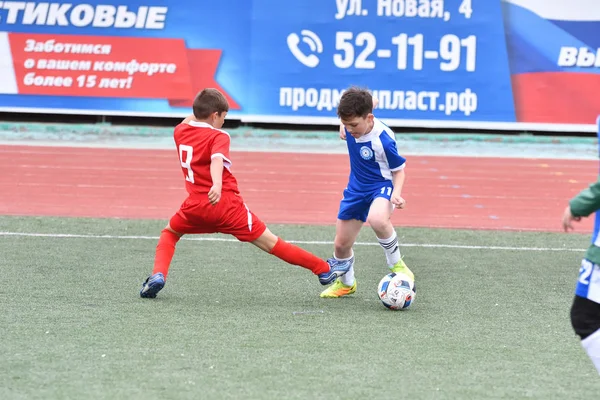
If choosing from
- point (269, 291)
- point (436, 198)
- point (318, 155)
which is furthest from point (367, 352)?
point (318, 155)

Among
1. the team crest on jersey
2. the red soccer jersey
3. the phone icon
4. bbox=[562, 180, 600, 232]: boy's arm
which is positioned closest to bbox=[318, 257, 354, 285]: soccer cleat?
the team crest on jersey

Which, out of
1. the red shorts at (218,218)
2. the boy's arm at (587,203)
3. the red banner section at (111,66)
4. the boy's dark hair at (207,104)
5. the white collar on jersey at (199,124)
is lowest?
the red banner section at (111,66)

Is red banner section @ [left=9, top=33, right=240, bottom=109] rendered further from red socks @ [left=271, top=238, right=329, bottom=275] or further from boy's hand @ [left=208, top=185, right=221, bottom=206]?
boy's hand @ [left=208, top=185, right=221, bottom=206]

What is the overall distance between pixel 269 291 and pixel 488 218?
4793 millimetres

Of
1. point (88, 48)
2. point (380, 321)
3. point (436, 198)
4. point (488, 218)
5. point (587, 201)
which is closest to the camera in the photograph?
point (587, 201)

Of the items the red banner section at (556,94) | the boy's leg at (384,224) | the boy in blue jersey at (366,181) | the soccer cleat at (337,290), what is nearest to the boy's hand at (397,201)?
the boy in blue jersey at (366,181)

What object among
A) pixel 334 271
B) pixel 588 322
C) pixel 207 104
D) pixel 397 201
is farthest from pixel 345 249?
pixel 588 322

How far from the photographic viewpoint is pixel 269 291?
684 centimetres

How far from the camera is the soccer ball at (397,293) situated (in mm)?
6281

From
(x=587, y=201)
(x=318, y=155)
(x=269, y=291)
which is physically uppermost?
(x=587, y=201)

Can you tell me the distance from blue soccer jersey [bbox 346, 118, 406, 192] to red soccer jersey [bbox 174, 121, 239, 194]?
3.01 ft

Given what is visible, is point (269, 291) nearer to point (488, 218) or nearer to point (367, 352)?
point (367, 352)

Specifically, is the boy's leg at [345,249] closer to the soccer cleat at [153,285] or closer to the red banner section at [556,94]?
the soccer cleat at [153,285]

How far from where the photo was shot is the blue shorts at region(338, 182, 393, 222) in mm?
6617
